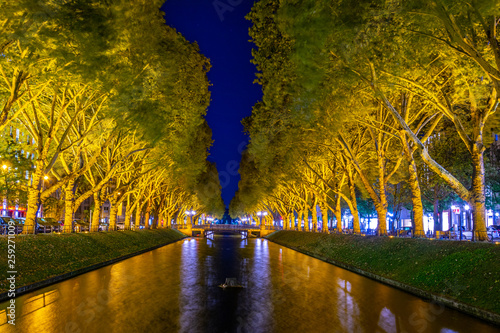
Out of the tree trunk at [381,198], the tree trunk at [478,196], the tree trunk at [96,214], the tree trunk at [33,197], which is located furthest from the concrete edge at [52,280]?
the tree trunk at [478,196]

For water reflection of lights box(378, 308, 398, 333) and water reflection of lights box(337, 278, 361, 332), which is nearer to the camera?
water reflection of lights box(378, 308, 398, 333)

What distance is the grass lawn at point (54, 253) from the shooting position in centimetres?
1440

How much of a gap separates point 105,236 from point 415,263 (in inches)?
829

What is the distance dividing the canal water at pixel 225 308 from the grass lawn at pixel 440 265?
2.70 feet

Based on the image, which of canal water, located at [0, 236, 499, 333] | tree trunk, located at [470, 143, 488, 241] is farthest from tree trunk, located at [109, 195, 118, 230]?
tree trunk, located at [470, 143, 488, 241]

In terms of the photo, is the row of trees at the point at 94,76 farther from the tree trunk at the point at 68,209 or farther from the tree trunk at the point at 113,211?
the tree trunk at the point at 113,211

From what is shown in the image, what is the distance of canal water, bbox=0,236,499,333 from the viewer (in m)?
8.86

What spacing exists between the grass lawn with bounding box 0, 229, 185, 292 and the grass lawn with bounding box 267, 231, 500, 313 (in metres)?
14.1

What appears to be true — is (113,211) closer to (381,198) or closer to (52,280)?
(52,280)

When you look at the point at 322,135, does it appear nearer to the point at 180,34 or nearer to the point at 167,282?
the point at 180,34

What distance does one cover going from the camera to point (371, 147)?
106 ft

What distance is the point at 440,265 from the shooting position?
14492 mm

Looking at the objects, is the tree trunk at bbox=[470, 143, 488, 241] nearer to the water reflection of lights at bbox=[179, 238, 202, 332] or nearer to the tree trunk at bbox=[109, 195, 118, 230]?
the water reflection of lights at bbox=[179, 238, 202, 332]

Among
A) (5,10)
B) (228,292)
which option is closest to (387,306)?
(228,292)
